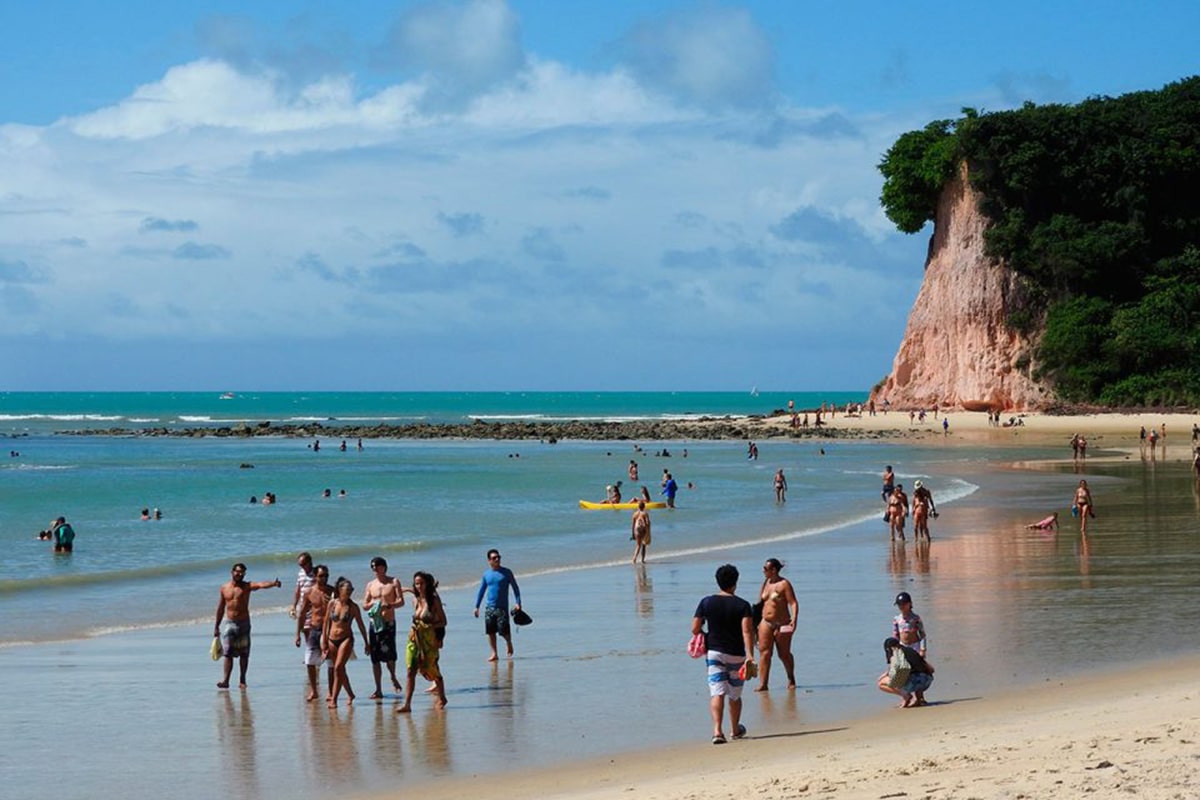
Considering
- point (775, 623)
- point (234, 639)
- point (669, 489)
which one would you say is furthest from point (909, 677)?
point (669, 489)

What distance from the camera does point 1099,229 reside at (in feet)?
273

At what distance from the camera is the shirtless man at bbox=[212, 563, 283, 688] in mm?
15023

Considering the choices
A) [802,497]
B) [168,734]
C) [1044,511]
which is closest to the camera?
[168,734]

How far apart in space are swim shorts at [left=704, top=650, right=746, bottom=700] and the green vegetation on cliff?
237 feet

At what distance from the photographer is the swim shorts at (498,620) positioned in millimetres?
16125

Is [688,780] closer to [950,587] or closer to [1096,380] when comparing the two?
[950,587]

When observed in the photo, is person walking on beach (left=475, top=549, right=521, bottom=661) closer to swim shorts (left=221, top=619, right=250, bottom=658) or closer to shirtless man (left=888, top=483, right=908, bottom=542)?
swim shorts (left=221, top=619, right=250, bottom=658)

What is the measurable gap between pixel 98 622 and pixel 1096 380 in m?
69.1

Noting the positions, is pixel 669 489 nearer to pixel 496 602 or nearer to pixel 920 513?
pixel 920 513

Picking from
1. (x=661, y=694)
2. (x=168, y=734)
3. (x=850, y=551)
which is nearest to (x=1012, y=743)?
(x=661, y=694)

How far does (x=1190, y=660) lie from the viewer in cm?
1488

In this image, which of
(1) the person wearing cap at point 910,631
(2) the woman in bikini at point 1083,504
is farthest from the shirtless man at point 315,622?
(2) the woman in bikini at point 1083,504

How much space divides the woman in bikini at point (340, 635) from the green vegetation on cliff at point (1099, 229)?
234 ft

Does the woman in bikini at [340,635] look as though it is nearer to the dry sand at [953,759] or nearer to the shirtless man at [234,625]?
the shirtless man at [234,625]
